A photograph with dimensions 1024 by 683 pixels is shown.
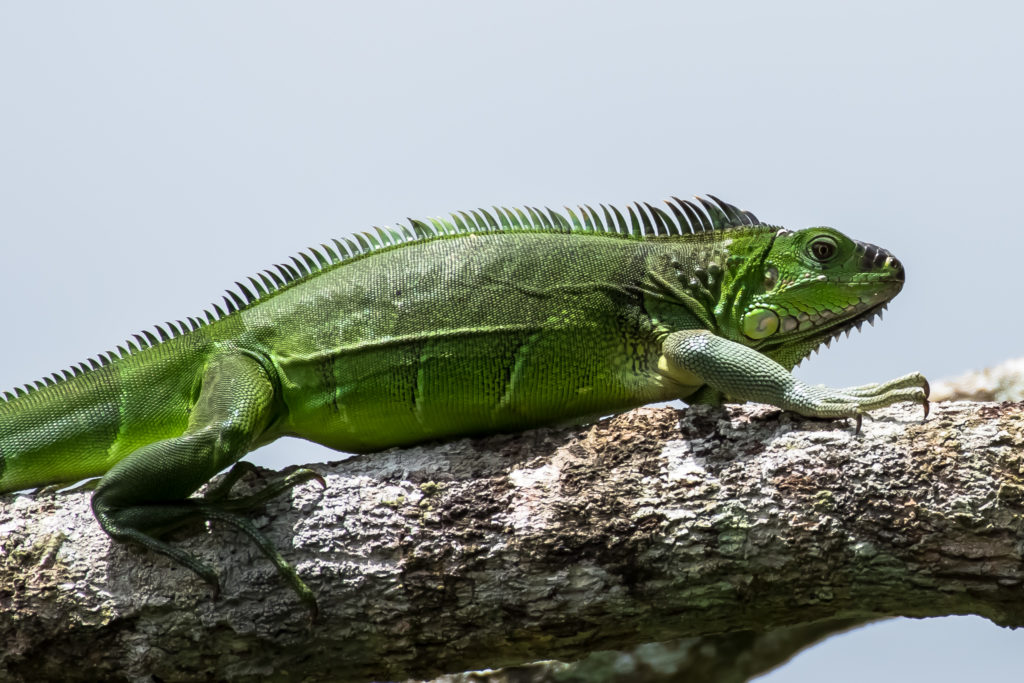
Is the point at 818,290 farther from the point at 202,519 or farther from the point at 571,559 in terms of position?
the point at 202,519

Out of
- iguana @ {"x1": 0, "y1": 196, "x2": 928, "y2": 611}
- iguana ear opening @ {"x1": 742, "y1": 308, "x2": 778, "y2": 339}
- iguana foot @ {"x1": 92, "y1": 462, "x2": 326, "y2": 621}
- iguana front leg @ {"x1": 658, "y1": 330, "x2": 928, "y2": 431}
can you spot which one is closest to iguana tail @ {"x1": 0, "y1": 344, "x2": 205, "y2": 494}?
iguana @ {"x1": 0, "y1": 196, "x2": 928, "y2": 611}

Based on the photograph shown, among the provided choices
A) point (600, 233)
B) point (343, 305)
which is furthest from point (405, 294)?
point (600, 233)

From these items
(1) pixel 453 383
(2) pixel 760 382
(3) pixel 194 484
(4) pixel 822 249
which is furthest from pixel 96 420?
(4) pixel 822 249

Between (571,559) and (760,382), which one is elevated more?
(760,382)

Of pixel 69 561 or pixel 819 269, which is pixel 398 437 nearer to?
pixel 69 561

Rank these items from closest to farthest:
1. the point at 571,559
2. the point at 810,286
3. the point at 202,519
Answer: the point at 571,559 → the point at 202,519 → the point at 810,286

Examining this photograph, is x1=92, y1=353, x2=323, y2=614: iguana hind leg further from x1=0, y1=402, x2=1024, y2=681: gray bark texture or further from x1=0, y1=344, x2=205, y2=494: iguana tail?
x1=0, y1=344, x2=205, y2=494: iguana tail
